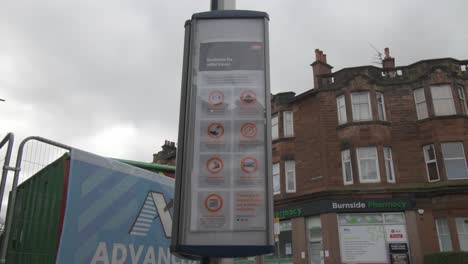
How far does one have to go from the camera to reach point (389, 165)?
2184cm

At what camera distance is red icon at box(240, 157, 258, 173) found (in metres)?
2.76

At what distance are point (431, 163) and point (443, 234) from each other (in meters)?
3.66

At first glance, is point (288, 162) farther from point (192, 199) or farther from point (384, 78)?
point (192, 199)

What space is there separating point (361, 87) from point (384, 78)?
1.67 meters

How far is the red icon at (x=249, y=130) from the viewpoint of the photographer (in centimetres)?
284

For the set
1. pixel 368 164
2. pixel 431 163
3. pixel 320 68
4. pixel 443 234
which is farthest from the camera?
pixel 320 68

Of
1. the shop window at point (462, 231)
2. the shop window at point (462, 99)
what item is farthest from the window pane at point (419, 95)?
the shop window at point (462, 231)

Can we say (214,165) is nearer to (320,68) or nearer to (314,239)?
(314,239)

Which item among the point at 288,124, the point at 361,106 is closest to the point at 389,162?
the point at 361,106

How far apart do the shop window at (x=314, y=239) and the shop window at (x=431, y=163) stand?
6263mm

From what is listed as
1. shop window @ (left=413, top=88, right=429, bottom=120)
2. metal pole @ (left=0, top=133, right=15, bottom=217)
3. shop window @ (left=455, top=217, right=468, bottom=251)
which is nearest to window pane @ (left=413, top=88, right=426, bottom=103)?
shop window @ (left=413, top=88, right=429, bottom=120)

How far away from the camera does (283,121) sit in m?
25.2

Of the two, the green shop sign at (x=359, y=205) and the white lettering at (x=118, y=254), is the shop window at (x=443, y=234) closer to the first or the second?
the green shop sign at (x=359, y=205)

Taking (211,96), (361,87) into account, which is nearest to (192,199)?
(211,96)
